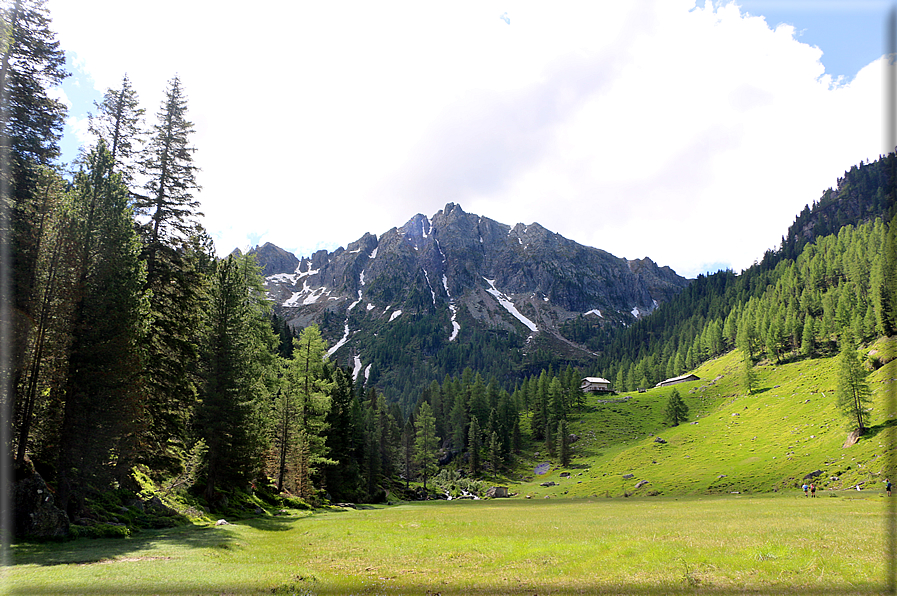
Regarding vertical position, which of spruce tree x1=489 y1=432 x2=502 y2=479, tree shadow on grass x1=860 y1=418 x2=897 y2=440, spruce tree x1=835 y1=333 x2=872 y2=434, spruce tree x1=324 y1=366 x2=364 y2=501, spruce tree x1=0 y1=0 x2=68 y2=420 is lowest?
spruce tree x1=489 y1=432 x2=502 y2=479

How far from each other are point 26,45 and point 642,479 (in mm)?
95426

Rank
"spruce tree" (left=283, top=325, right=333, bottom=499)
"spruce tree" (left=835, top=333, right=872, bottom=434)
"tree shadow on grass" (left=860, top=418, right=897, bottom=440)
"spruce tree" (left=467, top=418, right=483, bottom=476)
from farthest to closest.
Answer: "spruce tree" (left=467, top=418, right=483, bottom=476) < "spruce tree" (left=835, top=333, right=872, bottom=434) < "tree shadow on grass" (left=860, top=418, right=897, bottom=440) < "spruce tree" (left=283, top=325, right=333, bottom=499)

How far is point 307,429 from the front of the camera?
1898 inches

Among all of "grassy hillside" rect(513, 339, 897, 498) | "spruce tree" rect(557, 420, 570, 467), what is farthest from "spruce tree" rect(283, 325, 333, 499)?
"spruce tree" rect(557, 420, 570, 467)

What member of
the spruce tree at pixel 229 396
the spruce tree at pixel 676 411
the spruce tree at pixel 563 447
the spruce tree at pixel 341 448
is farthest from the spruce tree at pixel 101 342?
the spruce tree at pixel 676 411

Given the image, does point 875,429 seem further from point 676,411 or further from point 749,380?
point 676,411

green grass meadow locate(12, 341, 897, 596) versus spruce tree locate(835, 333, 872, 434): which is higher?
spruce tree locate(835, 333, 872, 434)

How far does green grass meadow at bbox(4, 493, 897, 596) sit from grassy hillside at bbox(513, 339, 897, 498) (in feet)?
94.2

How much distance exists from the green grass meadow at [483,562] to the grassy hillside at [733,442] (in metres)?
28.7

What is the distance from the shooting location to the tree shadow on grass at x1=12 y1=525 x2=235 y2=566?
15.7m

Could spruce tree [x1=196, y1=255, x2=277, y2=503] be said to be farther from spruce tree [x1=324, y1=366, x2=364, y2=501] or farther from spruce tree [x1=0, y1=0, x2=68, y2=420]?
spruce tree [x1=324, y1=366, x2=364, y2=501]

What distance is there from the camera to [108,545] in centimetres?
1888

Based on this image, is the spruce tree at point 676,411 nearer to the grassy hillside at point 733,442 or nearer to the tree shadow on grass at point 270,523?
the grassy hillside at point 733,442

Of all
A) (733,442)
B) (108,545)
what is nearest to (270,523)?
(108,545)
